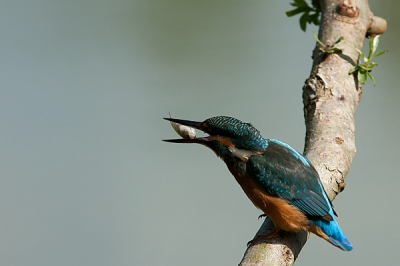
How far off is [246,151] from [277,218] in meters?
0.31

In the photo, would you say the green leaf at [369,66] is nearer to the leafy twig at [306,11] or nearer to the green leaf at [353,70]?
the green leaf at [353,70]

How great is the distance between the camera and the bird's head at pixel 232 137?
211cm

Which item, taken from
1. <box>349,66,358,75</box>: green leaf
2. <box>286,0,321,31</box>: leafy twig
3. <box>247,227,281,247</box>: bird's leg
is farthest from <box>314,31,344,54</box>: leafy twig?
<box>247,227,281,247</box>: bird's leg

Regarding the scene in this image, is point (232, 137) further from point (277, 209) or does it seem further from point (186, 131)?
point (277, 209)

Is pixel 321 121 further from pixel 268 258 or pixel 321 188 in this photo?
pixel 268 258

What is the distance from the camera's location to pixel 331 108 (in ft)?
7.47

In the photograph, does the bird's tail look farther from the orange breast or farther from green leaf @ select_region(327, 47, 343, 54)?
green leaf @ select_region(327, 47, 343, 54)

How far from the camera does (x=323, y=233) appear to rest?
2.04m

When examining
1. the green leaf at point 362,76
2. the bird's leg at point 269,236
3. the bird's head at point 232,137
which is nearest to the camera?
the bird's leg at point 269,236

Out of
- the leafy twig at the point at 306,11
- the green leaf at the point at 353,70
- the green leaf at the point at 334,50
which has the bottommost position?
the green leaf at the point at 353,70

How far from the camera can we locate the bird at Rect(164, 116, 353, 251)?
200 cm

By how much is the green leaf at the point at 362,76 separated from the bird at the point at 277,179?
561 millimetres

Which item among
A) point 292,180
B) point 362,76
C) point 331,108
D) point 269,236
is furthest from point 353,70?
point 269,236

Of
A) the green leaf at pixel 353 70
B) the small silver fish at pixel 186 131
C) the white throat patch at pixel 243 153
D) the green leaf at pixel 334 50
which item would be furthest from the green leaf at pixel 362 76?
the small silver fish at pixel 186 131
